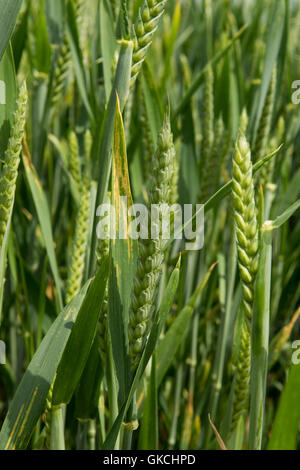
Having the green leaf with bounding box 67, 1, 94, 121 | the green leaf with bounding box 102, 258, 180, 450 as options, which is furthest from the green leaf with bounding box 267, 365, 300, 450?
the green leaf with bounding box 67, 1, 94, 121

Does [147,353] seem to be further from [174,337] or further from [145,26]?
[145,26]

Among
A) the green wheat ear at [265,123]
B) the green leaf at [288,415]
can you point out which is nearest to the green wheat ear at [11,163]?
the green leaf at [288,415]

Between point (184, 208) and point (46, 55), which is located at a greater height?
point (46, 55)

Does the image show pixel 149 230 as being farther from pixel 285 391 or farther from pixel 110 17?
pixel 110 17

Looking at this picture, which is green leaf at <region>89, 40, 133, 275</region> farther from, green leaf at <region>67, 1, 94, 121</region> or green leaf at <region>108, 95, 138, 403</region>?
green leaf at <region>67, 1, 94, 121</region>

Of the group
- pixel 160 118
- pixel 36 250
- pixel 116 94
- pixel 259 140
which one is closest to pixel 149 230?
pixel 116 94

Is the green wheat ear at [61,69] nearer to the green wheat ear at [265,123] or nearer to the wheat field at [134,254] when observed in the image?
the wheat field at [134,254]

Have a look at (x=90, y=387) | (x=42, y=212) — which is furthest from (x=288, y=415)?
(x=42, y=212)
